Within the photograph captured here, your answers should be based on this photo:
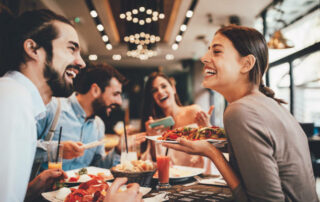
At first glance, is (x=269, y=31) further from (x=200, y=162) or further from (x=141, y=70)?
(x=141, y=70)

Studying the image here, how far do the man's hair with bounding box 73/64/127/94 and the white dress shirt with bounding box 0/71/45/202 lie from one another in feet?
6.73

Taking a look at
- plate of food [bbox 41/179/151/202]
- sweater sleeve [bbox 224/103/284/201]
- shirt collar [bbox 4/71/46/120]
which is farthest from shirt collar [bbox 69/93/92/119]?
sweater sleeve [bbox 224/103/284/201]

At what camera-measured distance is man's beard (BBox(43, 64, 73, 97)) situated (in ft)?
4.69

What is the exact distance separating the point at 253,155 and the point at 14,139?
3.42ft

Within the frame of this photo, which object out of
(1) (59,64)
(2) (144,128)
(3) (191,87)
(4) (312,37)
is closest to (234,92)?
(1) (59,64)

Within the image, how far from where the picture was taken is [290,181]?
112 cm

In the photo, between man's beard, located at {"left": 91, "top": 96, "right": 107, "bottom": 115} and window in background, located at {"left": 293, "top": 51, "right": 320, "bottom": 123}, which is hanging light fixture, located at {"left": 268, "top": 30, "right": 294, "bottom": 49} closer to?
window in background, located at {"left": 293, "top": 51, "right": 320, "bottom": 123}

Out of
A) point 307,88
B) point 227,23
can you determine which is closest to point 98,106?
point 227,23

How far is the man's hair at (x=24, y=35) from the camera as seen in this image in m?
1.35

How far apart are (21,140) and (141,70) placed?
12.1 meters

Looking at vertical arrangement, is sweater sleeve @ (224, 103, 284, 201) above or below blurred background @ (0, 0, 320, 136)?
below

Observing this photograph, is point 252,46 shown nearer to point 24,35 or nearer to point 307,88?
point 24,35

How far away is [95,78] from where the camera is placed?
314cm

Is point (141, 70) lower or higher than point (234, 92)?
higher
